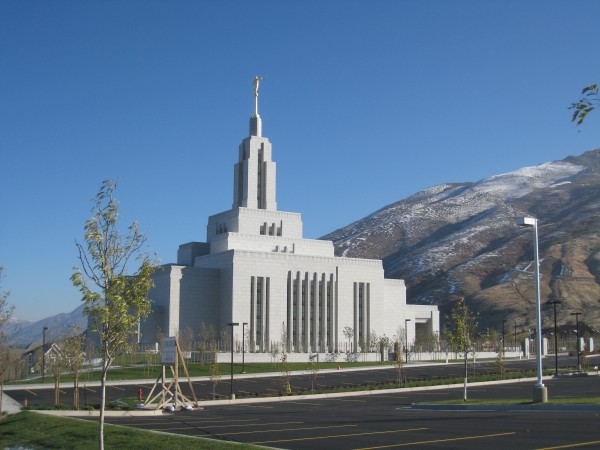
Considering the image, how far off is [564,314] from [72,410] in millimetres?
144171

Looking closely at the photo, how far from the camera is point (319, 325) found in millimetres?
97750

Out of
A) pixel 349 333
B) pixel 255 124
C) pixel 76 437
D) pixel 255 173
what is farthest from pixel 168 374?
pixel 255 124

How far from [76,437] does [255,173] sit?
77.6m

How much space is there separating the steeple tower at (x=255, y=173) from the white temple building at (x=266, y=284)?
140mm

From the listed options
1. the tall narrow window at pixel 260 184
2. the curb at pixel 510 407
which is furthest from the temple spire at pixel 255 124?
the curb at pixel 510 407

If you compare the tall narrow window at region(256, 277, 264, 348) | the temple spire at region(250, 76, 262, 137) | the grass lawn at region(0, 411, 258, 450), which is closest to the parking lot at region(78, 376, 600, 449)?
the grass lawn at region(0, 411, 258, 450)

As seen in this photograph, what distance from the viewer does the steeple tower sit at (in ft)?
333

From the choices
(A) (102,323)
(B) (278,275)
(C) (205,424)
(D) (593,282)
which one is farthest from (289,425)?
(D) (593,282)

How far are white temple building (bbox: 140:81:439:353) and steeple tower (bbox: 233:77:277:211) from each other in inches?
5.5

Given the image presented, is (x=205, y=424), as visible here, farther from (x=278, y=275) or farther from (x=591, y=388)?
(x=278, y=275)

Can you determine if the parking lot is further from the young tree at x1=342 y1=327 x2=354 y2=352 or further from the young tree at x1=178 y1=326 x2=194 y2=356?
the young tree at x1=342 y1=327 x2=354 y2=352

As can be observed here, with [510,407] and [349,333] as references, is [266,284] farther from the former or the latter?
[510,407]

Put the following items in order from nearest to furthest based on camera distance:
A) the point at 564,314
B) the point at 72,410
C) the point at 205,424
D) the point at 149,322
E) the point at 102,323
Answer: the point at 102,323 < the point at 205,424 < the point at 72,410 < the point at 149,322 < the point at 564,314

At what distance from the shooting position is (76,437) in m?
25.5
